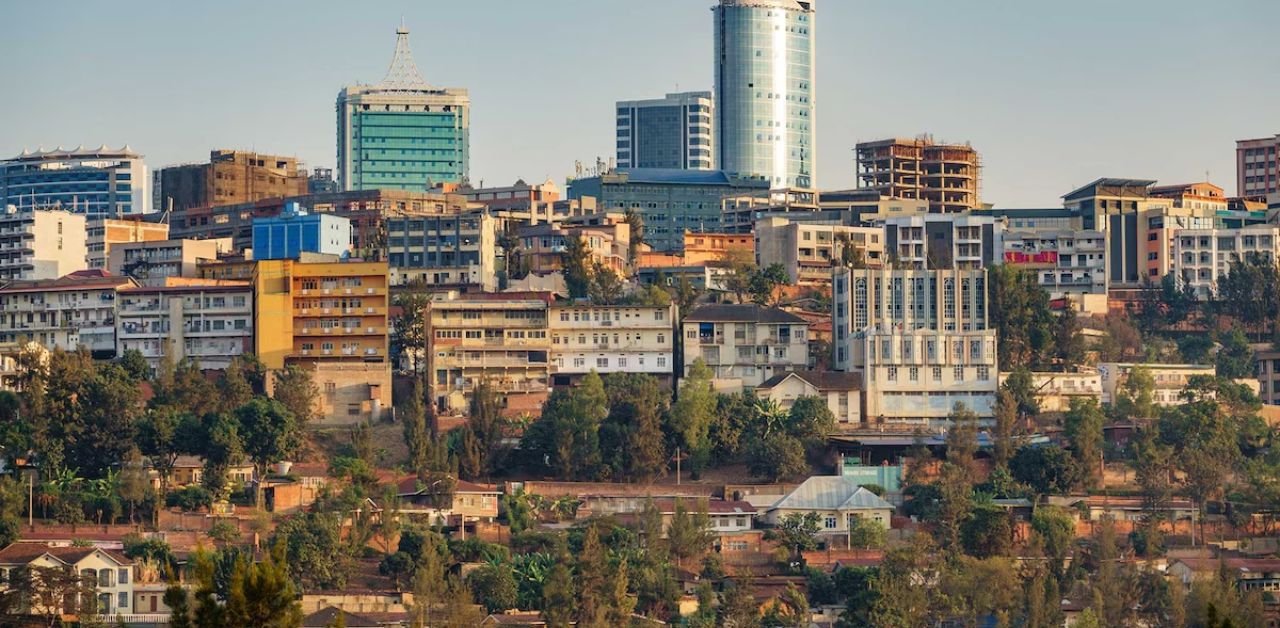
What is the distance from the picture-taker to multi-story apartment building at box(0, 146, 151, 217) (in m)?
126

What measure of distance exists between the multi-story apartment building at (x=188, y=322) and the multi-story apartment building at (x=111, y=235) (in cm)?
1576

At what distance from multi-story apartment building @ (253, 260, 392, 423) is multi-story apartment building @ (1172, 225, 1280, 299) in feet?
87.5

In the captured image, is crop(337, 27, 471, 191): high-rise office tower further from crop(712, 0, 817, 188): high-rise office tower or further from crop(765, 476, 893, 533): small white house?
crop(765, 476, 893, 533): small white house

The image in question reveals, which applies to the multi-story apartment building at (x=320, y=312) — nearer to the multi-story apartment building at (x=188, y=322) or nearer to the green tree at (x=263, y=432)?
the multi-story apartment building at (x=188, y=322)

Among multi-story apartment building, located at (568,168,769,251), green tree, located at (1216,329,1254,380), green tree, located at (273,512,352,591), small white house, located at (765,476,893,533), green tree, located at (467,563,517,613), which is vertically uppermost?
multi-story apartment building, located at (568,168,769,251)

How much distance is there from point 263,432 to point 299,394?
3814mm

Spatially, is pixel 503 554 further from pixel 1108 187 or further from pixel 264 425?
pixel 1108 187

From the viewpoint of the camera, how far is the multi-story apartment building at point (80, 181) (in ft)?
413

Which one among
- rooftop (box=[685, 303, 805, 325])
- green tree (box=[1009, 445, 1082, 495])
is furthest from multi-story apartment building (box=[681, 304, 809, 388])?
green tree (box=[1009, 445, 1082, 495])

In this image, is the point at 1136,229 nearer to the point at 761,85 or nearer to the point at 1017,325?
the point at 1017,325

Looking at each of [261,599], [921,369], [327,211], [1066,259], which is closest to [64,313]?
[327,211]

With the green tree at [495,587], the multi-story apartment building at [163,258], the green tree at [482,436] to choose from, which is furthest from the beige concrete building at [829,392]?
the multi-story apartment building at [163,258]

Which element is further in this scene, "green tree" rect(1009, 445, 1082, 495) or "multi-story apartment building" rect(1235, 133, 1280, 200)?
"multi-story apartment building" rect(1235, 133, 1280, 200)

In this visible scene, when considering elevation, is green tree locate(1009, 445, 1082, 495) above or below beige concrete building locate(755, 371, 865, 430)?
below
